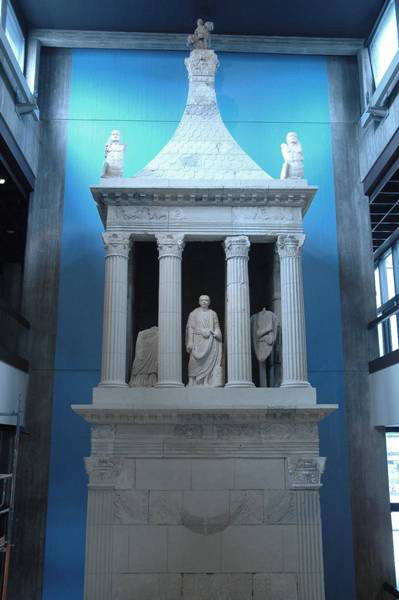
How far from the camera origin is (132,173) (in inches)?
619

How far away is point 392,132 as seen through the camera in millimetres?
13938

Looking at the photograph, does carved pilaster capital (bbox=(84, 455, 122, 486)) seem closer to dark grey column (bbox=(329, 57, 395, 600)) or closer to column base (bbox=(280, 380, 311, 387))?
column base (bbox=(280, 380, 311, 387))

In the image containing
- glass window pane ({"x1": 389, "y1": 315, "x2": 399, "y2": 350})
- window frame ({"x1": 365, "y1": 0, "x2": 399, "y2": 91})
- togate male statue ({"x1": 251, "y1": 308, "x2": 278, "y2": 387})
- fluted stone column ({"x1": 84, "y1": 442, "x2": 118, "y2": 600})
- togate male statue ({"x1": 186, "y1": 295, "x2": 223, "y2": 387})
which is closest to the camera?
fluted stone column ({"x1": 84, "y1": 442, "x2": 118, "y2": 600})

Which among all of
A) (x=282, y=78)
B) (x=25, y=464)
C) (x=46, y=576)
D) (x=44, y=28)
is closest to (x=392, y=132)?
(x=282, y=78)

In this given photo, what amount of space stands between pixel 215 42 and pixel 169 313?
8418mm

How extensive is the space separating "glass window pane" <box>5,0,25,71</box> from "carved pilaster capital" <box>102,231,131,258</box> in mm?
6121

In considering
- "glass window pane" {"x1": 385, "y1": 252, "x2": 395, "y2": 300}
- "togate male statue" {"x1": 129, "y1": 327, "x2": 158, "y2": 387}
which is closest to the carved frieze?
"togate male statue" {"x1": 129, "y1": 327, "x2": 158, "y2": 387}

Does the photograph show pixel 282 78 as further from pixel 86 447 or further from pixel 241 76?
pixel 86 447

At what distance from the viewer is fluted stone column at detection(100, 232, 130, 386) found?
11.6 metres

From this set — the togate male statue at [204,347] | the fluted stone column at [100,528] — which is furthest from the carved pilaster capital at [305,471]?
the fluted stone column at [100,528]

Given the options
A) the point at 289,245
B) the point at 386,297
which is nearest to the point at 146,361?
the point at 289,245

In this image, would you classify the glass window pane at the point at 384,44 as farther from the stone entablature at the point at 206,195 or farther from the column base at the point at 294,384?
the column base at the point at 294,384

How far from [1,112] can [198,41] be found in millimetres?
4694

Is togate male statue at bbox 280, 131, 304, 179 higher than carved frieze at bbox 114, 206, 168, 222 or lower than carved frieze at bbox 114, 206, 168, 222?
higher
